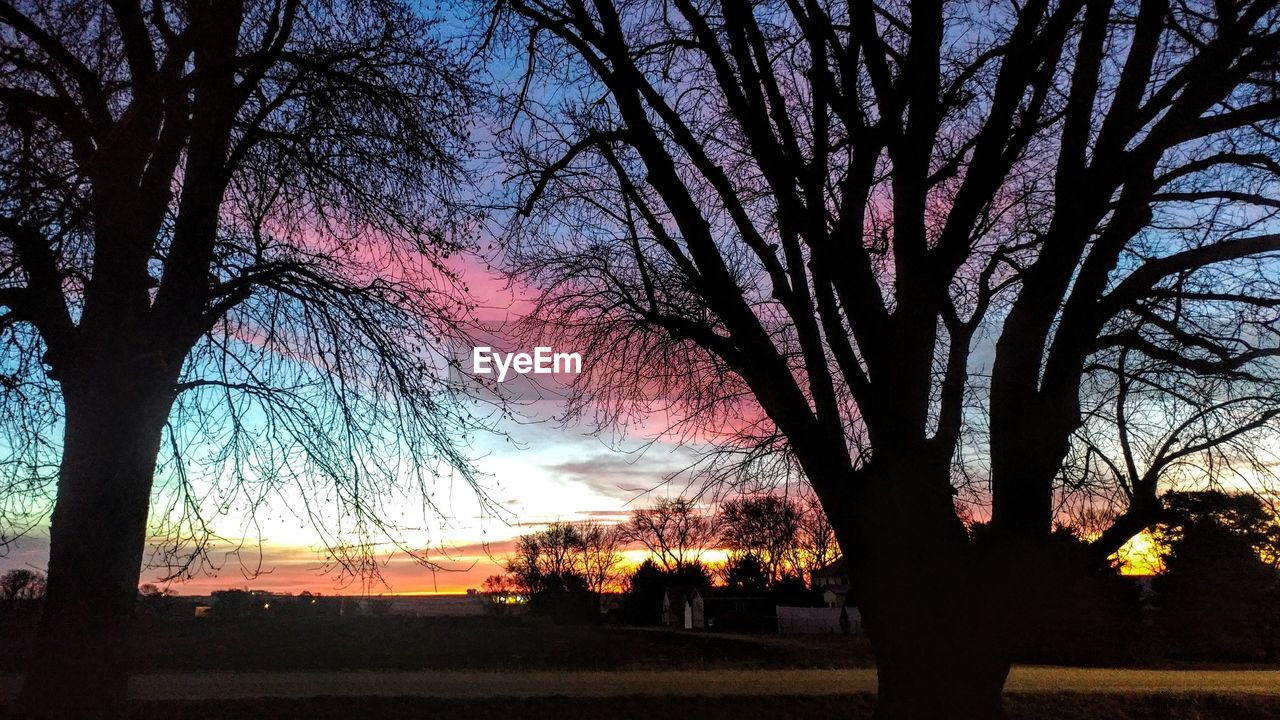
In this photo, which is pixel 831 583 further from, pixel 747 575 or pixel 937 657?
pixel 937 657

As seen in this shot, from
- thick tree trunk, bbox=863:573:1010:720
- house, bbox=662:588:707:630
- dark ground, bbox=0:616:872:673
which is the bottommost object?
house, bbox=662:588:707:630

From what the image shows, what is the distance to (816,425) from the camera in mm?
5660

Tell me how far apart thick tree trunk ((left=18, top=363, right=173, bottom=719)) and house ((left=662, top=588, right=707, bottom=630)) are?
59464 millimetres

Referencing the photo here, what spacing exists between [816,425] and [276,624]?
38.6m

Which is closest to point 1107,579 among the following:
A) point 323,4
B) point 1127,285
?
point 1127,285

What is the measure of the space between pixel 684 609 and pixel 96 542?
6582 centimetres

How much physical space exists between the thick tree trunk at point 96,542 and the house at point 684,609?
5946 centimetres

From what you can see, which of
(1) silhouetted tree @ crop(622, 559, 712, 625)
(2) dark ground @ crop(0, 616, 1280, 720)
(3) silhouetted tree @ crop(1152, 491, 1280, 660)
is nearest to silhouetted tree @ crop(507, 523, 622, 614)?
(1) silhouetted tree @ crop(622, 559, 712, 625)

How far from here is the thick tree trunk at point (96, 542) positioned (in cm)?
536

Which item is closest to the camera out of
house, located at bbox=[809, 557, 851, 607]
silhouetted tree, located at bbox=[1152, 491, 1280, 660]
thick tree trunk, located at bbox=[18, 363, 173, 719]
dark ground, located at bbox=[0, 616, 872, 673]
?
thick tree trunk, located at bbox=[18, 363, 173, 719]

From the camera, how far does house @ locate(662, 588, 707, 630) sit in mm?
63287

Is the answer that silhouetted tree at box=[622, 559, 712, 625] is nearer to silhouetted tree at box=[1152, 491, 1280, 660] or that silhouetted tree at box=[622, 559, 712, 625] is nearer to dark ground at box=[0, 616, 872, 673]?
dark ground at box=[0, 616, 872, 673]

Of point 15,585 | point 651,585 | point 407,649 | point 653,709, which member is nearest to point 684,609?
point 651,585

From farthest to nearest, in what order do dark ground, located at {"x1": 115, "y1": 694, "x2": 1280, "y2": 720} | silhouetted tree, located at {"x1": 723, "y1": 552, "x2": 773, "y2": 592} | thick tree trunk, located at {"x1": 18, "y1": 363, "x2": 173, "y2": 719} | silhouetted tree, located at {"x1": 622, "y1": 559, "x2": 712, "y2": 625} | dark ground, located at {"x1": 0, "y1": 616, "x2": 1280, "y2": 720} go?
1. silhouetted tree, located at {"x1": 622, "y1": 559, "x2": 712, "y2": 625}
2. silhouetted tree, located at {"x1": 723, "y1": 552, "x2": 773, "y2": 592}
3. dark ground, located at {"x1": 0, "y1": 616, "x2": 1280, "y2": 720}
4. dark ground, located at {"x1": 115, "y1": 694, "x2": 1280, "y2": 720}
5. thick tree trunk, located at {"x1": 18, "y1": 363, "x2": 173, "y2": 719}
